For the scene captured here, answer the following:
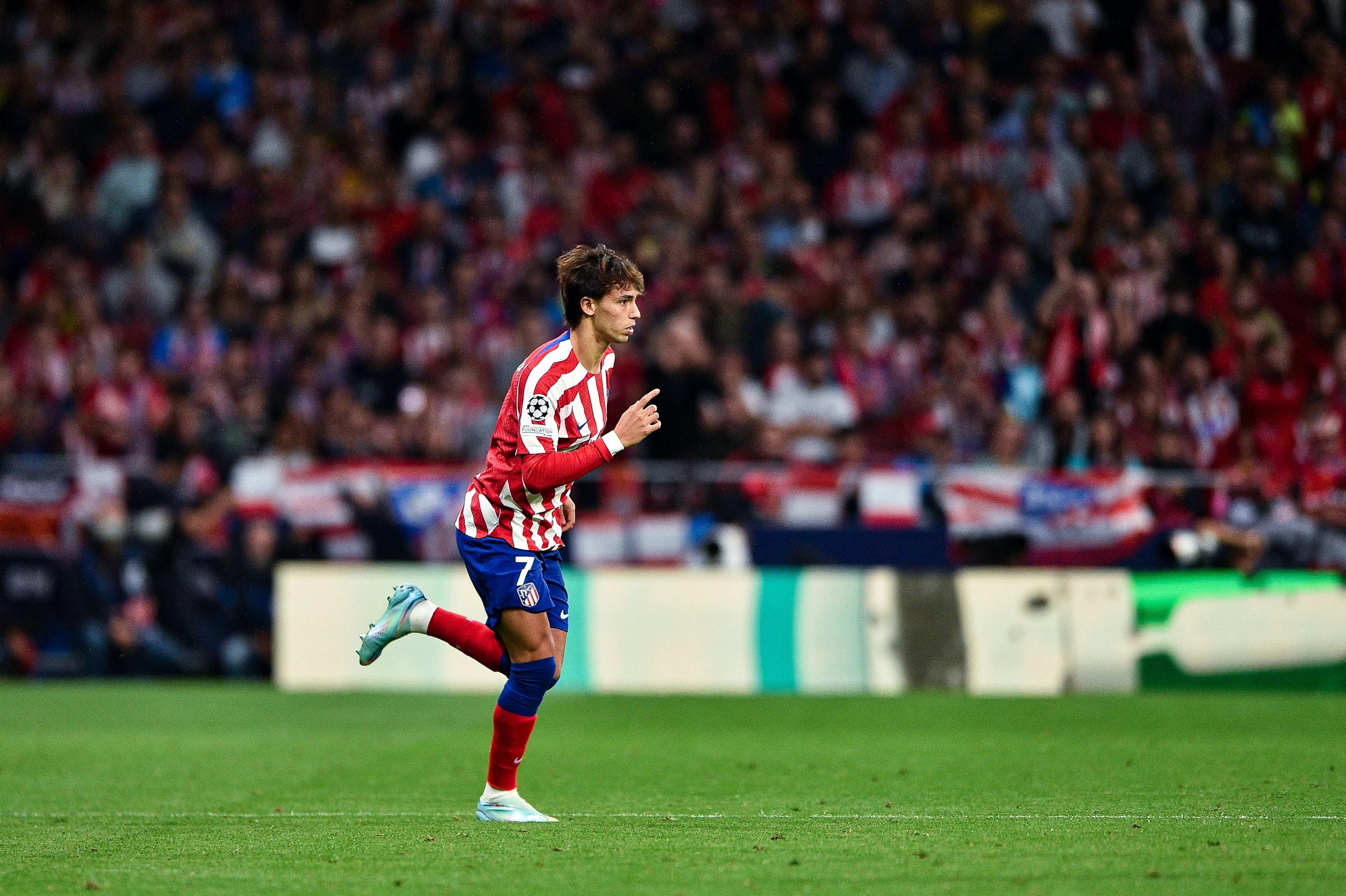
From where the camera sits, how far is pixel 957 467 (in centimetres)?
1352

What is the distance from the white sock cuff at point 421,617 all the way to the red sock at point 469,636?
12mm

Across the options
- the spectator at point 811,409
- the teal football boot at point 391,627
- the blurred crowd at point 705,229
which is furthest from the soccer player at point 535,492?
the spectator at point 811,409

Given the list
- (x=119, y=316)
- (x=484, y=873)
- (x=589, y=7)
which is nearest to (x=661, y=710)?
(x=484, y=873)

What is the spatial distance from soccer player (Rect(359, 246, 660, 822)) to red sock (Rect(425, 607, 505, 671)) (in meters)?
0.03

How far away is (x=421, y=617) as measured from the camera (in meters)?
6.90

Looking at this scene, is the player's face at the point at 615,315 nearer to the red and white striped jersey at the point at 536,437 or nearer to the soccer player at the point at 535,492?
the soccer player at the point at 535,492

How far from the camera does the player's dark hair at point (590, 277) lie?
21.4ft

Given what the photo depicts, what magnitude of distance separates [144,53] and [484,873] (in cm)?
1664

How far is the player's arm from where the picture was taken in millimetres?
6328

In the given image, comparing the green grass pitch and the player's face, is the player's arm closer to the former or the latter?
the player's face

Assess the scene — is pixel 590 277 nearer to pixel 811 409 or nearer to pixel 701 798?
pixel 701 798

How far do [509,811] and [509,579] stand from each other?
922 millimetres

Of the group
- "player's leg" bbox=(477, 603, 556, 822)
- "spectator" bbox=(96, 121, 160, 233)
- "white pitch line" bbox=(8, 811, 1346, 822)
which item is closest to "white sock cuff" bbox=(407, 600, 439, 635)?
"player's leg" bbox=(477, 603, 556, 822)

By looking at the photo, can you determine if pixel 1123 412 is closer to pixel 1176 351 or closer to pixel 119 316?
pixel 1176 351
